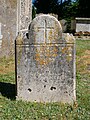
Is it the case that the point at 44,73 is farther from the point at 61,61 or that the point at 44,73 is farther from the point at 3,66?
the point at 3,66

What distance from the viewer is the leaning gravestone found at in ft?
18.3

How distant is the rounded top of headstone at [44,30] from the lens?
5.55 m

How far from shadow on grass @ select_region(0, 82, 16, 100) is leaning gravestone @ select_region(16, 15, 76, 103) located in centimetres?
42

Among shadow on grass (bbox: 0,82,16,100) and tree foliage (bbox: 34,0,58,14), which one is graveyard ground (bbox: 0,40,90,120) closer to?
shadow on grass (bbox: 0,82,16,100)

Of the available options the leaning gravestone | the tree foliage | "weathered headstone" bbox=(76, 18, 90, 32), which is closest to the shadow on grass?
the leaning gravestone

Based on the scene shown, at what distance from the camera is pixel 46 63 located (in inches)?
222

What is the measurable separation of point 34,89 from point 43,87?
0.18 m

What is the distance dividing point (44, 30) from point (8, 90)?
5.71 ft

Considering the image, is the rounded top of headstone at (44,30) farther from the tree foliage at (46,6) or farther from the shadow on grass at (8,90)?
the tree foliage at (46,6)

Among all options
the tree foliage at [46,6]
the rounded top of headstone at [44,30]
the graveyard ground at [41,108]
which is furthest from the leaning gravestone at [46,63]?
the tree foliage at [46,6]

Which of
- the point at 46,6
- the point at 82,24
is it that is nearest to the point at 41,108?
the point at 82,24

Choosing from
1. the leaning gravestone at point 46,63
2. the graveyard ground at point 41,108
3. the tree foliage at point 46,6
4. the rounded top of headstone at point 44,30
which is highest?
the tree foliage at point 46,6

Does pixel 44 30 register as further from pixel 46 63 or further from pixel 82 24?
pixel 82 24

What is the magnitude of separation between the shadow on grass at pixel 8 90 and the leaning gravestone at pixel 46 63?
1.37 ft
